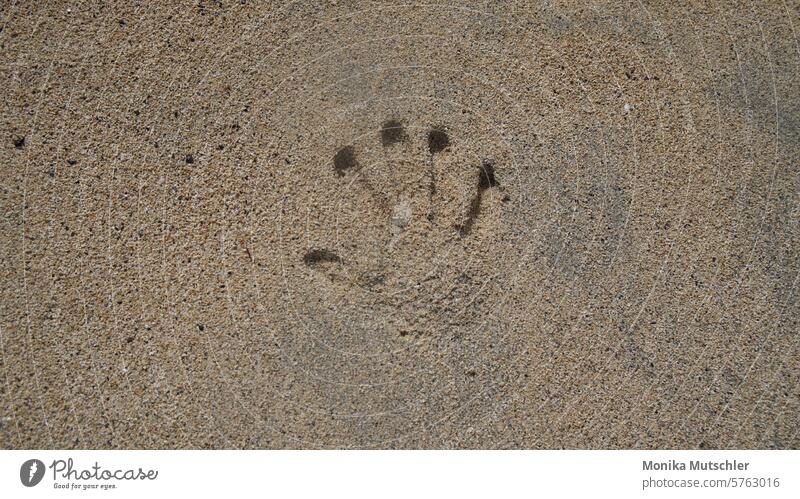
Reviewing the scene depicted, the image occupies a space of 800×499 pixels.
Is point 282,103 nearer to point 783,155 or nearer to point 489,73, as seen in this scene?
point 489,73

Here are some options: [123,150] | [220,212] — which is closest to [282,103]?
[220,212]

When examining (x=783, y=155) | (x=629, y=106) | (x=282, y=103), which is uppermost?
(x=282, y=103)

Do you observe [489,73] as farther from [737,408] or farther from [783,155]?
[737,408]

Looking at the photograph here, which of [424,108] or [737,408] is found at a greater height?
[424,108]
